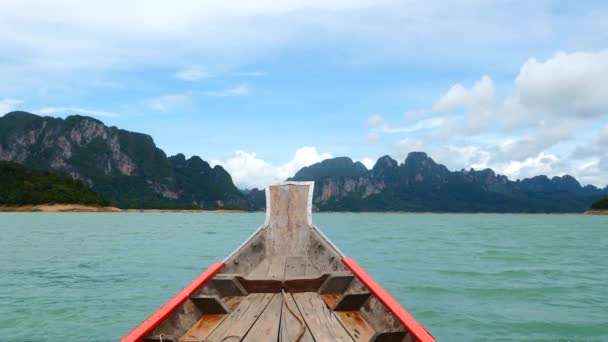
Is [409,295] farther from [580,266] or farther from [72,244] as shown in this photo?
[72,244]

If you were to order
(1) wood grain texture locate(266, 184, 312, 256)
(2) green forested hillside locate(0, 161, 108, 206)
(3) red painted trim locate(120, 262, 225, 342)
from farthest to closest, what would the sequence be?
(2) green forested hillside locate(0, 161, 108, 206)
(1) wood grain texture locate(266, 184, 312, 256)
(3) red painted trim locate(120, 262, 225, 342)

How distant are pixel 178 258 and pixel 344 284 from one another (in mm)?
15178

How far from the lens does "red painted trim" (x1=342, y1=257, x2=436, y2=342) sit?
11.7 ft

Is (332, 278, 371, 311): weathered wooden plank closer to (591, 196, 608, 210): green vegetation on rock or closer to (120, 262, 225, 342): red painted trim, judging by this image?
(120, 262, 225, 342): red painted trim

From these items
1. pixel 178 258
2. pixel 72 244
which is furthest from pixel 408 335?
pixel 72 244

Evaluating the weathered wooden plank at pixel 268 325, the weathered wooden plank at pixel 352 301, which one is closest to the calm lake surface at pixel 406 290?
the weathered wooden plank at pixel 352 301

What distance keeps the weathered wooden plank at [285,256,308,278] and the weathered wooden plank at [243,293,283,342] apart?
2.40 meters

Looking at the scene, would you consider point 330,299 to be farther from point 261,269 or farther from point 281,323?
point 261,269

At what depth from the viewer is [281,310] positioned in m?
5.36

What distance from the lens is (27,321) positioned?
9.57 m

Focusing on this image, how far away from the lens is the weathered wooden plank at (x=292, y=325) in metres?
4.56

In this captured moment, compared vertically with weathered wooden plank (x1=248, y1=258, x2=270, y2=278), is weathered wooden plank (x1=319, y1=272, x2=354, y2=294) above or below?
above

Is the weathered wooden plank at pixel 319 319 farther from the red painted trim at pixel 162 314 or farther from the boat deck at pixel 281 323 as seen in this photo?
the red painted trim at pixel 162 314

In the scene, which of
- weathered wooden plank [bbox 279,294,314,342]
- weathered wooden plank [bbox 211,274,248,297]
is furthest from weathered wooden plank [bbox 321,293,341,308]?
weathered wooden plank [bbox 211,274,248,297]
